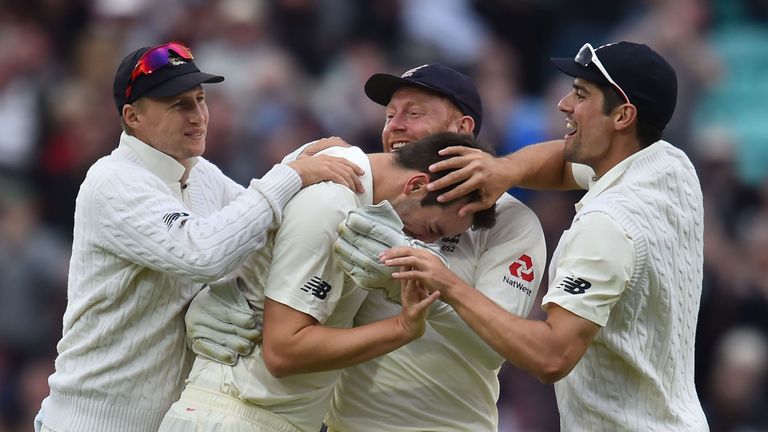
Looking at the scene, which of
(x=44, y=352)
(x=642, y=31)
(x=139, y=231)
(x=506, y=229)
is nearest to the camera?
(x=139, y=231)

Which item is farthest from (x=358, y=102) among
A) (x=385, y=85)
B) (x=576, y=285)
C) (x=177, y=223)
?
(x=576, y=285)

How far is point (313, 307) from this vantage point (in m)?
5.01

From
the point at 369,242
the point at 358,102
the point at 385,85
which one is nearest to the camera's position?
the point at 369,242

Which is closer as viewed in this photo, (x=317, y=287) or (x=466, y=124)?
(x=317, y=287)

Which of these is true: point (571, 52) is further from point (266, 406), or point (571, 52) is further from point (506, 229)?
point (266, 406)

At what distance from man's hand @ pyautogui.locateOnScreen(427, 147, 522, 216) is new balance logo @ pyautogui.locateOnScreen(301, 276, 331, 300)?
53 cm

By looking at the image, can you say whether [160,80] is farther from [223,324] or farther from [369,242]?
[369,242]

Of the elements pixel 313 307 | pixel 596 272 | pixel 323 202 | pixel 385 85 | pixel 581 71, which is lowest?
pixel 313 307

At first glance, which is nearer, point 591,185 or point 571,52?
point 591,185

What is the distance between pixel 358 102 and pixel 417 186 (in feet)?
18.7

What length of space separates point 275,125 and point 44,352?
2327mm

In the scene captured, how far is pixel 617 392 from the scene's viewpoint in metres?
5.24

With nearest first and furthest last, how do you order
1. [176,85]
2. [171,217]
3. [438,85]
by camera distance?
[171,217] < [176,85] < [438,85]

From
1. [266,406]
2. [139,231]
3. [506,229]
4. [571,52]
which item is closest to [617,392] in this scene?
[506,229]
